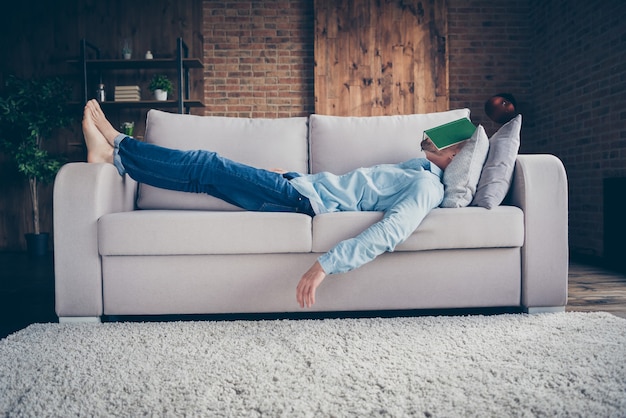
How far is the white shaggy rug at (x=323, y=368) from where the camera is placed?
108 cm

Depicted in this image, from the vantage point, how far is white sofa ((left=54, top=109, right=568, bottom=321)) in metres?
1.85

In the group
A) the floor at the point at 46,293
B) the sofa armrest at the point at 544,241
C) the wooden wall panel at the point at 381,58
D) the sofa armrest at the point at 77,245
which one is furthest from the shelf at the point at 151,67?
the sofa armrest at the point at 544,241

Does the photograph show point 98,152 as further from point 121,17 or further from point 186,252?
point 121,17

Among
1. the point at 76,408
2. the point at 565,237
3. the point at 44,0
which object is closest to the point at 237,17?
the point at 44,0

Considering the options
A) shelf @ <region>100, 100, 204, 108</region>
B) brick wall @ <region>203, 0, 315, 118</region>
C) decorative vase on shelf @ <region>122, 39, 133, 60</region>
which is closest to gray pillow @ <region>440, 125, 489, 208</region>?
brick wall @ <region>203, 0, 315, 118</region>

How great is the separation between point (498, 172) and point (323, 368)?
119 cm

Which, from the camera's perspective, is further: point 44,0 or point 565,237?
point 44,0

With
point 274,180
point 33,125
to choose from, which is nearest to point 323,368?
point 274,180

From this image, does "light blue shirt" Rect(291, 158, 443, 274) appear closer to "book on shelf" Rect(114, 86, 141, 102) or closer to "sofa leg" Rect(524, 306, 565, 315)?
"sofa leg" Rect(524, 306, 565, 315)

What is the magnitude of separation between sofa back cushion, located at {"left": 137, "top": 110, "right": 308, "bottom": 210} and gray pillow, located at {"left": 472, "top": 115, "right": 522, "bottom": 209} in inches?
37.0

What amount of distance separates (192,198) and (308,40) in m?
3.24

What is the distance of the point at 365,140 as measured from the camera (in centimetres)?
246

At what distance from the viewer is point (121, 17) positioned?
4.88 m

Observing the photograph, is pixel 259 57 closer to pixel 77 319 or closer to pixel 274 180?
pixel 274 180
